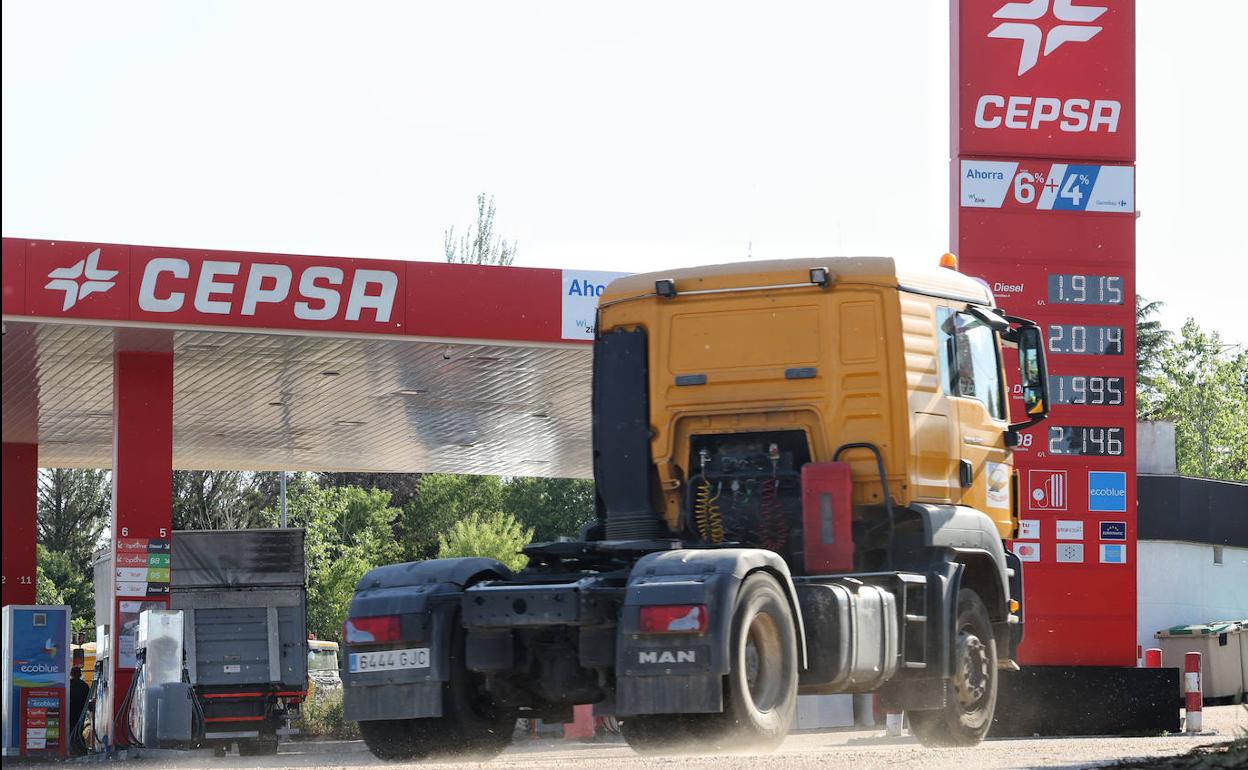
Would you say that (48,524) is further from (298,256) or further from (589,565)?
(589,565)

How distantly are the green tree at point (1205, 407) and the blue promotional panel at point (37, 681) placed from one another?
5652 cm

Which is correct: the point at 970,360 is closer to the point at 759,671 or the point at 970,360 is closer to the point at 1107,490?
the point at 759,671

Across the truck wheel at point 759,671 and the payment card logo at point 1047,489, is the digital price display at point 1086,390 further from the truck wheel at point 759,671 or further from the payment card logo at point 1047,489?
the truck wheel at point 759,671

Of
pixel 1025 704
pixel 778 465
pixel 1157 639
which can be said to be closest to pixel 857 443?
pixel 778 465

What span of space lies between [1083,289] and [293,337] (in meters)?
9.07

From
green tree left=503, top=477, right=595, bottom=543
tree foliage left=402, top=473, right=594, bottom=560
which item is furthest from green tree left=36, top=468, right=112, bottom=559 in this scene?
green tree left=503, top=477, right=595, bottom=543

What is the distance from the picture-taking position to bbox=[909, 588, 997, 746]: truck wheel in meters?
12.0

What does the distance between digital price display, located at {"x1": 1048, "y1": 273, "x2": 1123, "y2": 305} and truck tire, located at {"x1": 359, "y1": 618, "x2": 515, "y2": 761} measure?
1159cm

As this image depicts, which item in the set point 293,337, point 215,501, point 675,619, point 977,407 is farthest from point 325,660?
point 675,619

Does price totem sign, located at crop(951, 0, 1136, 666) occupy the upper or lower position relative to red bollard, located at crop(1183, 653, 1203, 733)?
upper

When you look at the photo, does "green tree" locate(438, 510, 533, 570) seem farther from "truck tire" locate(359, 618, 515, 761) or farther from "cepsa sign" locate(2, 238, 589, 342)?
"truck tire" locate(359, 618, 515, 761)

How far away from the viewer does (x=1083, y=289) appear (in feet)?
68.3

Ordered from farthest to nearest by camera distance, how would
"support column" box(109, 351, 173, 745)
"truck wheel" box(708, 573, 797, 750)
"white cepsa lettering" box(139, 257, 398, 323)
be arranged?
"support column" box(109, 351, 173, 745), "white cepsa lettering" box(139, 257, 398, 323), "truck wheel" box(708, 573, 797, 750)

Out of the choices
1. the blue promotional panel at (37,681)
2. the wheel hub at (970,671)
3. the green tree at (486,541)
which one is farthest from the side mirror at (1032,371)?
the green tree at (486,541)
